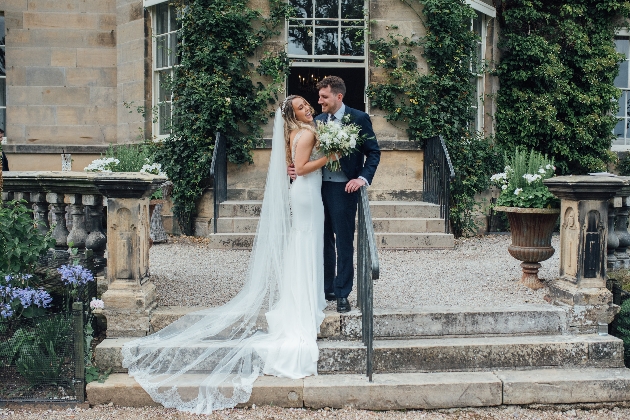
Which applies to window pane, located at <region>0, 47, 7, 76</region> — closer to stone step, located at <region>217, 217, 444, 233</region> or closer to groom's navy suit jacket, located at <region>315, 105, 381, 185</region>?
stone step, located at <region>217, 217, 444, 233</region>

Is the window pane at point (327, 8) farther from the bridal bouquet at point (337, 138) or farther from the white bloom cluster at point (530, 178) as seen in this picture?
the bridal bouquet at point (337, 138)

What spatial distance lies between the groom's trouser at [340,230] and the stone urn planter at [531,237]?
1.69 meters

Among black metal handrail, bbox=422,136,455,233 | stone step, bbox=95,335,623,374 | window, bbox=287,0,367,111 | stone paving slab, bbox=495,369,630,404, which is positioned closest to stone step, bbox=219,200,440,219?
black metal handrail, bbox=422,136,455,233

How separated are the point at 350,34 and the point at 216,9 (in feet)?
7.09

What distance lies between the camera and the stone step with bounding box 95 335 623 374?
4277mm

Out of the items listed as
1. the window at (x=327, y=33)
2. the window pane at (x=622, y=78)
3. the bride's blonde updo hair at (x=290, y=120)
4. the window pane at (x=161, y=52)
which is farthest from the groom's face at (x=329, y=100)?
the window pane at (x=622, y=78)

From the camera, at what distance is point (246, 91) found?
364 inches

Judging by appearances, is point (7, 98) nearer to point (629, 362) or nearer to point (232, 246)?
point (232, 246)

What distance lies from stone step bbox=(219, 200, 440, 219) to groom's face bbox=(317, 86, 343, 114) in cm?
405

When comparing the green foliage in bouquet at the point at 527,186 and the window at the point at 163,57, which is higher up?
the window at the point at 163,57

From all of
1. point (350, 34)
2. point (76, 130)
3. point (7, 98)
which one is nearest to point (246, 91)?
point (350, 34)

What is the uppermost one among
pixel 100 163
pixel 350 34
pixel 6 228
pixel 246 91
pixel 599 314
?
pixel 350 34

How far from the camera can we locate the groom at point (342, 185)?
4.59 m

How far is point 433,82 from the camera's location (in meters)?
9.21
